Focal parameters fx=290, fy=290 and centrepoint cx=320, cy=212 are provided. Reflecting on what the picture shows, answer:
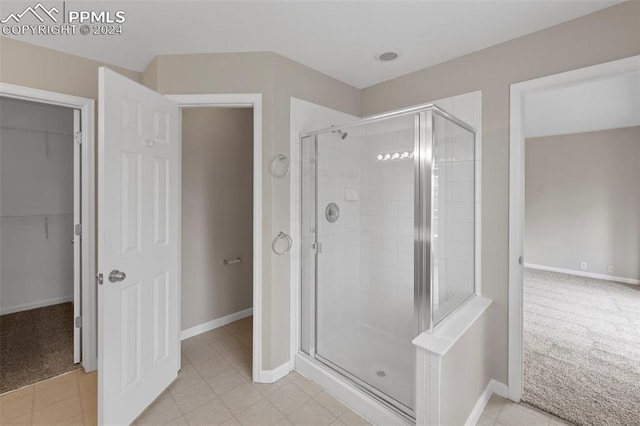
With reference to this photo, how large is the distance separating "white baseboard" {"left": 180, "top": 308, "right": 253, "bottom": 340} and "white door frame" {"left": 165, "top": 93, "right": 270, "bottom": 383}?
3.43ft

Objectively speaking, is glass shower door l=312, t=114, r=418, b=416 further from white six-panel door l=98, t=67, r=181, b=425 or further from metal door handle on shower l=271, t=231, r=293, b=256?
white six-panel door l=98, t=67, r=181, b=425

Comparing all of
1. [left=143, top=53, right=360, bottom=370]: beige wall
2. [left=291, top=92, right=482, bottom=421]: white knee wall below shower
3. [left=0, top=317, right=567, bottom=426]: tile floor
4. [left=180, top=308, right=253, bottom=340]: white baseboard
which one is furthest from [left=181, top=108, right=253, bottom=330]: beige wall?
[left=291, top=92, right=482, bottom=421]: white knee wall below shower

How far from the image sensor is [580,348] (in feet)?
8.85

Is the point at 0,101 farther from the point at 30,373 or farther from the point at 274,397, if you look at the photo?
the point at 274,397

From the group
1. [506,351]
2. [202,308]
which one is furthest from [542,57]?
[202,308]

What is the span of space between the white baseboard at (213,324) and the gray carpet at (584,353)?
2668 mm

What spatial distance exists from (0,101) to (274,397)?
4.19 m

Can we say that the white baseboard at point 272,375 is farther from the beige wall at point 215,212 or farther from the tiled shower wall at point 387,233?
the beige wall at point 215,212

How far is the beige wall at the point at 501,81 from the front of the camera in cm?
169

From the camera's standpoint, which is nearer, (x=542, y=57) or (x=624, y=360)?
(x=542, y=57)

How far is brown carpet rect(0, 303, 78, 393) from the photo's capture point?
2.20 m

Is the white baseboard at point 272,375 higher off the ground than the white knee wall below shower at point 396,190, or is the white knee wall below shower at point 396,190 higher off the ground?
the white knee wall below shower at point 396,190

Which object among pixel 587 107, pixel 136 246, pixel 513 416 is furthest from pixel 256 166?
pixel 587 107

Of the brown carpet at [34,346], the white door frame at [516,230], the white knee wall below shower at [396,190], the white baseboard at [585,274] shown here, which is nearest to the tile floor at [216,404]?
the brown carpet at [34,346]
